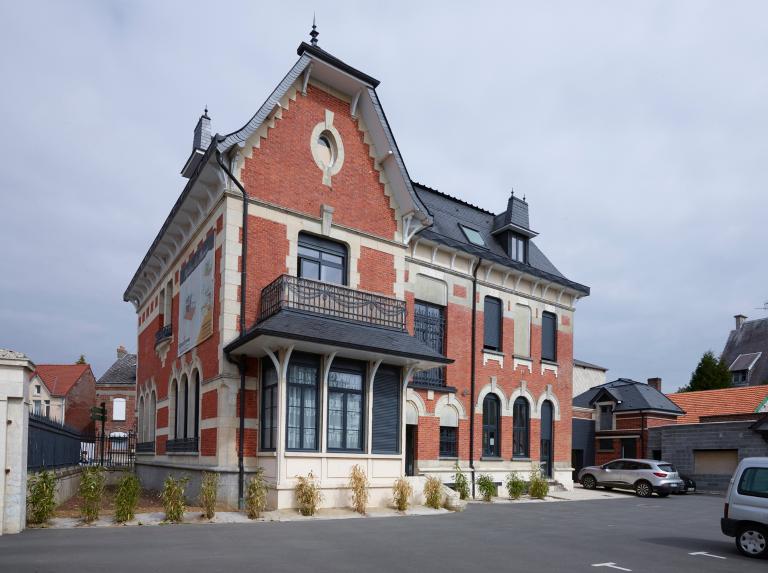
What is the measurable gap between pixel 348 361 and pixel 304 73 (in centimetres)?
790

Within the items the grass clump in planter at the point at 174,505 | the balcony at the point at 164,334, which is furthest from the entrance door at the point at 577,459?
the grass clump in planter at the point at 174,505

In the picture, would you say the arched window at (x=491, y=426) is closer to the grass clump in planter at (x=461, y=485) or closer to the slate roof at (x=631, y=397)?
the grass clump in planter at (x=461, y=485)

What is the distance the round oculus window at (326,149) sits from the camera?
63.5ft

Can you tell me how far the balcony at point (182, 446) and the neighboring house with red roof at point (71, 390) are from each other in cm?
3502

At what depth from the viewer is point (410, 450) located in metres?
22.1

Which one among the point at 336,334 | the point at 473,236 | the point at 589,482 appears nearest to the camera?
the point at 336,334

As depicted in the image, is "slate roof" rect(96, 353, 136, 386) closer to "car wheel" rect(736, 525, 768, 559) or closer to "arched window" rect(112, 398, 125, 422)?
"arched window" rect(112, 398, 125, 422)

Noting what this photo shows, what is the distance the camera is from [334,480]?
54.3 ft

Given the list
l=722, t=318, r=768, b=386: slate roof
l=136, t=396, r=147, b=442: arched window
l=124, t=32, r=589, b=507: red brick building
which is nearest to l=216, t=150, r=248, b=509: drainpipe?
l=124, t=32, r=589, b=507: red brick building

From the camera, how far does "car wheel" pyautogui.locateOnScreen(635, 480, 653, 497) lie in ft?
88.6

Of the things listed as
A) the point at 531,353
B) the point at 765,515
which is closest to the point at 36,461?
the point at 765,515

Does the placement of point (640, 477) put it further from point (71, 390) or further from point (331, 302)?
point (71, 390)

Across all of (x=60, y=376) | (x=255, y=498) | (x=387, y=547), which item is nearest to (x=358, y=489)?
(x=255, y=498)

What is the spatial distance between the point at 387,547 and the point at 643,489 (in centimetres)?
1919
